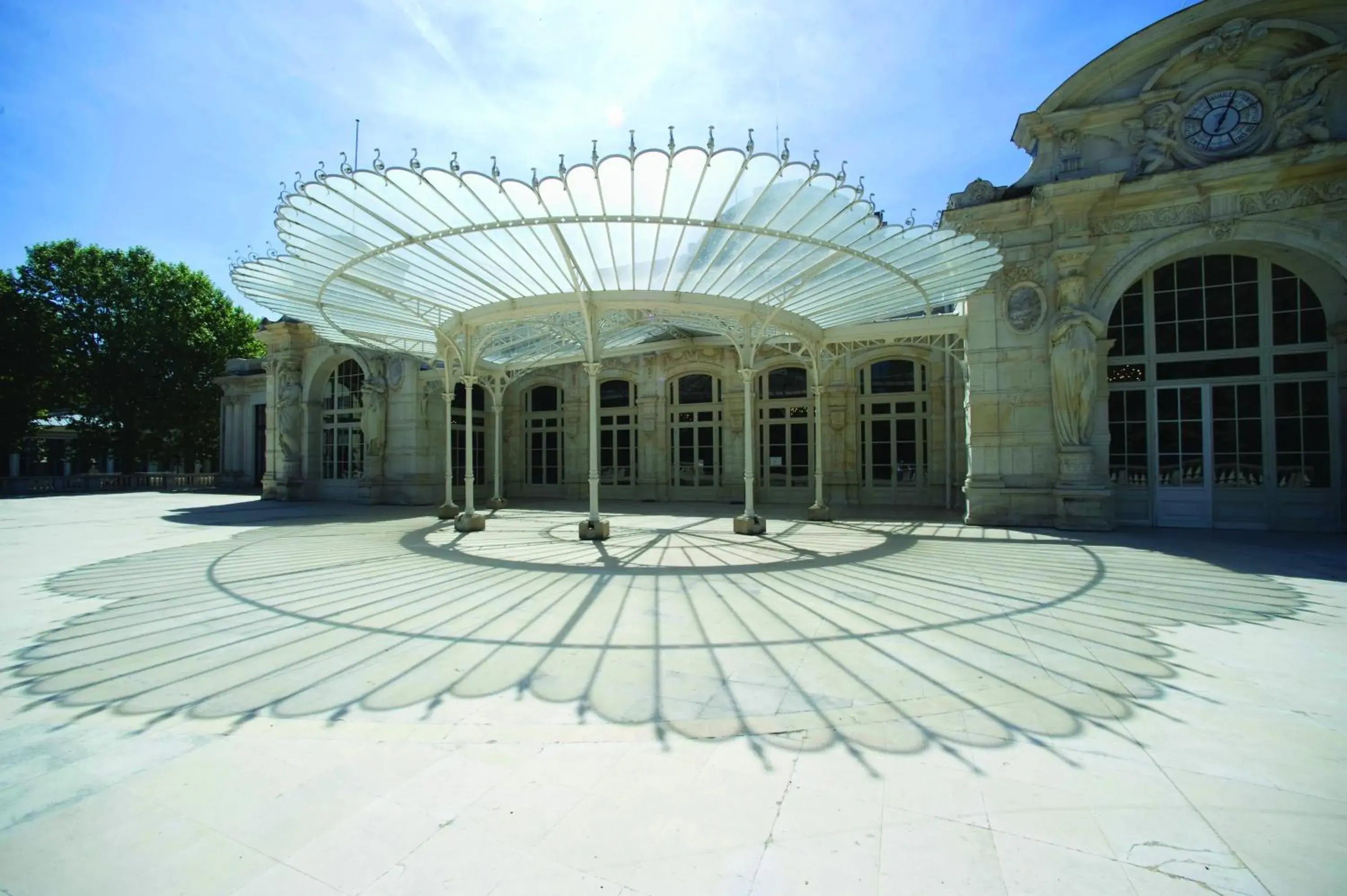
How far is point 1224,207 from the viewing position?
1031cm

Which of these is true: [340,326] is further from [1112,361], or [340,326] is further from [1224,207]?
[1224,207]

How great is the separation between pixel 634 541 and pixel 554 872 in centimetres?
776

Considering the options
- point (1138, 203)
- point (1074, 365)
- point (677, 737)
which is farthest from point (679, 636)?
point (1138, 203)

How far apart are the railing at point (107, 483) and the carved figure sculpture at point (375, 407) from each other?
13.7 metres

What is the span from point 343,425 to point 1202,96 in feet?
76.6

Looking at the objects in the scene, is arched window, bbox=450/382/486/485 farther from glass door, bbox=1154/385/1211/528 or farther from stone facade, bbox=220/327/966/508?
glass door, bbox=1154/385/1211/528

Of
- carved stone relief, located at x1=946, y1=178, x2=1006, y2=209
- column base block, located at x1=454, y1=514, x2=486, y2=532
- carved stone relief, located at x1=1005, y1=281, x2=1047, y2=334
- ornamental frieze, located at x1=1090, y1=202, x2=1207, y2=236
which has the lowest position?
A: column base block, located at x1=454, y1=514, x2=486, y2=532

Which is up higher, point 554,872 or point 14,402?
point 14,402

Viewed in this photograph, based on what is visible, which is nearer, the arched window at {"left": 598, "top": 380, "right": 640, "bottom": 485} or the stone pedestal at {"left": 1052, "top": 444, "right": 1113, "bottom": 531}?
the stone pedestal at {"left": 1052, "top": 444, "right": 1113, "bottom": 531}

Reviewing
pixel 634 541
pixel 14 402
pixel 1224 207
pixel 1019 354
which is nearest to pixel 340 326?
pixel 634 541

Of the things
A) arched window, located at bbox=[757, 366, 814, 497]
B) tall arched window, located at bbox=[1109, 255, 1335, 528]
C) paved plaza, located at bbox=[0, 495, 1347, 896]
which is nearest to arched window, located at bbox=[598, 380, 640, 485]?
arched window, located at bbox=[757, 366, 814, 497]

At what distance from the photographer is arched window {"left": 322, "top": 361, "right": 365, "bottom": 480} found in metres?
20.0

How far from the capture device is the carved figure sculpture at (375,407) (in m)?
18.0

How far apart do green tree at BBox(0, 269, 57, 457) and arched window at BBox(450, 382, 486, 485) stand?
1970 centimetres
